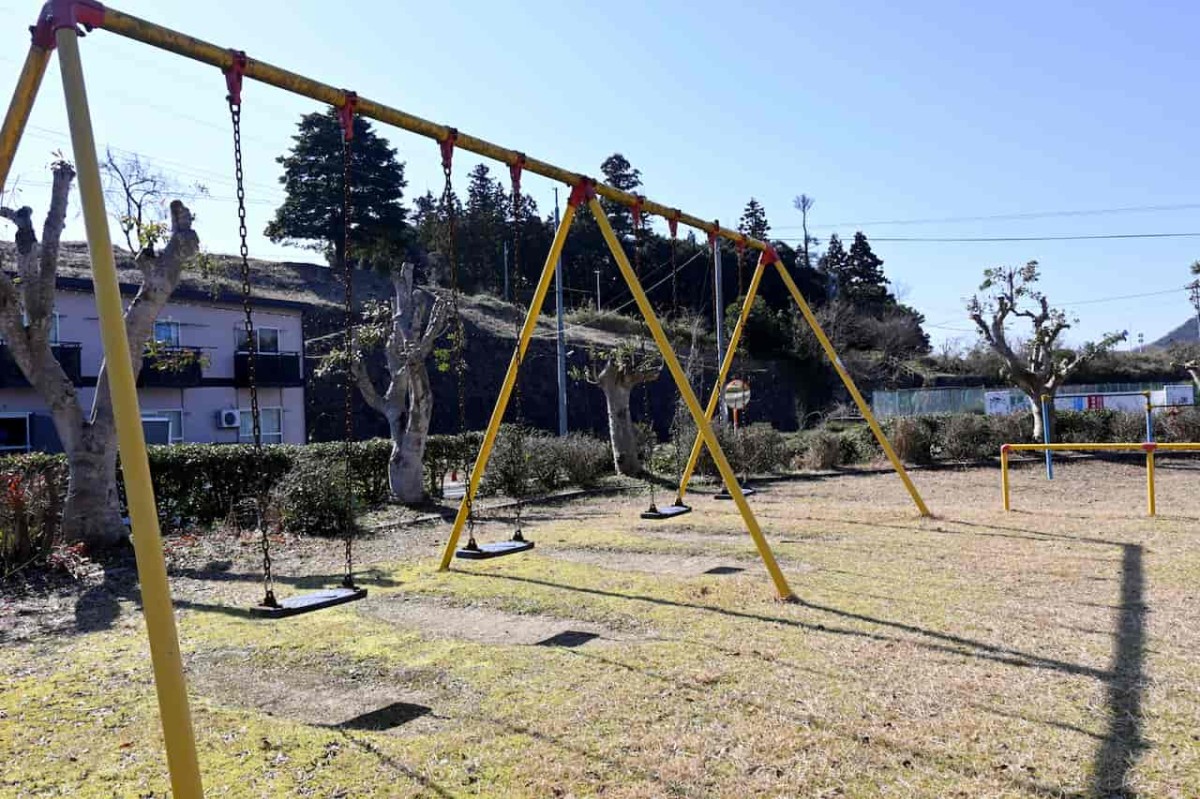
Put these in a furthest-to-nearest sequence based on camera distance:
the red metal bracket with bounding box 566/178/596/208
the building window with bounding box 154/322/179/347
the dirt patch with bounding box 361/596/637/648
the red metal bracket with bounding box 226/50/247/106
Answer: the building window with bounding box 154/322/179/347 < the red metal bracket with bounding box 566/178/596/208 < the dirt patch with bounding box 361/596/637/648 < the red metal bracket with bounding box 226/50/247/106

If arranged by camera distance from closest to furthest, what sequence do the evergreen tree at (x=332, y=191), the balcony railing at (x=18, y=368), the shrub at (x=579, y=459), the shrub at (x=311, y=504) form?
1. the shrub at (x=311, y=504)
2. the shrub at (x=579, y=459)
3. the balcony railing at (x=18, y=368)
4. the evergreen tree at (x=332, y=191)

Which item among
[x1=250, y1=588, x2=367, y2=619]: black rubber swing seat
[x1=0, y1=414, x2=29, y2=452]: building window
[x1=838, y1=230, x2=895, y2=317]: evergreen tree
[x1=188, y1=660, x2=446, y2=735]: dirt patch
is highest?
[x1=838, y1=230, x2=895, y2=317]: evergreen tree

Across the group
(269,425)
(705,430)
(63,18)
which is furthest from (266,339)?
(63,18)

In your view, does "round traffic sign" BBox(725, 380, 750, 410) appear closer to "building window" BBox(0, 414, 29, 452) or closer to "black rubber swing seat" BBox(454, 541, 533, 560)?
"black rubber swing seat" BBox(454, 541, 533, 560)

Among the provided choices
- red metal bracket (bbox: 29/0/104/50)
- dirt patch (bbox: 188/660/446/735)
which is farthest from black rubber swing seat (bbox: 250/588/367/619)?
red metal bracket (bbox: 29/0/104/50)

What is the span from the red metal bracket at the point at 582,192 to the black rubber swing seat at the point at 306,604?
130 inches

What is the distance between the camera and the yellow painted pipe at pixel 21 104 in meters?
3.87

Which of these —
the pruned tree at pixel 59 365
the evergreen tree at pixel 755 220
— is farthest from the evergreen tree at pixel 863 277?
the pruned tree at pixel 59 365

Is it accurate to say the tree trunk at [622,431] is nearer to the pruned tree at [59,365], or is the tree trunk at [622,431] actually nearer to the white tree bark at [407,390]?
the white tree bark at [407,390]

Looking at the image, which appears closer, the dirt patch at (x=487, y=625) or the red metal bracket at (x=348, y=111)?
the red metal bracket at (x=348, y=111)

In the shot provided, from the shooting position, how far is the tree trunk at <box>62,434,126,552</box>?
→ 8367 millimetres

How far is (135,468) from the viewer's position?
117 inches

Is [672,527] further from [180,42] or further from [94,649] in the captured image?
[180,42]

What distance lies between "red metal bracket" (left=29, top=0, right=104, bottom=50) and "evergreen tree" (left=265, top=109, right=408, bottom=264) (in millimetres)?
34694
